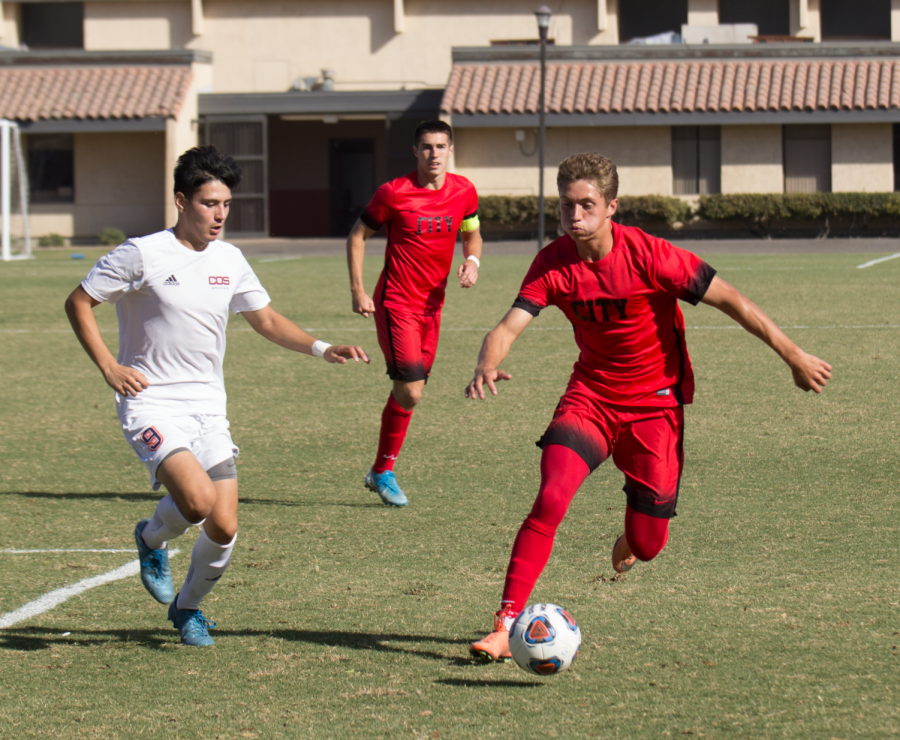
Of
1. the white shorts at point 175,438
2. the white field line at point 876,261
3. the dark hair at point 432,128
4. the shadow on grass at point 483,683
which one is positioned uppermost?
the dark hair at point 432,128

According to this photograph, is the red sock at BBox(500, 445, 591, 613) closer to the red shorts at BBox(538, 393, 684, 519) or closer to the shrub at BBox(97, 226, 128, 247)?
the red shorts at BBox(538, 393, 684, 519)

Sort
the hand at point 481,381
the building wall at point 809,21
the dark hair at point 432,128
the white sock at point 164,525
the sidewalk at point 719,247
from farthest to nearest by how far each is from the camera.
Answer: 1. the building wall at point 809,21
2. the sidewalk at point 719,247
3. the dark hair at point 432,128
4. the white sock at point 164,525
5. the hand at point 481,381

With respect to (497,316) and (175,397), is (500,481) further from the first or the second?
(497,316)

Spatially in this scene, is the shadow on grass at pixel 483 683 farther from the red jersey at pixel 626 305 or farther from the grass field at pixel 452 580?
the red jersey at pixel 626 305

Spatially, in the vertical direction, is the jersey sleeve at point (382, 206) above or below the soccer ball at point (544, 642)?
above

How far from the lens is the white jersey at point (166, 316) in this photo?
5.07 m

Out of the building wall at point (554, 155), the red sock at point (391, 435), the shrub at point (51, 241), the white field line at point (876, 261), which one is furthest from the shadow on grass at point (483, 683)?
the shrub at point (51, 241)

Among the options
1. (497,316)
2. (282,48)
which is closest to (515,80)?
(282,48)

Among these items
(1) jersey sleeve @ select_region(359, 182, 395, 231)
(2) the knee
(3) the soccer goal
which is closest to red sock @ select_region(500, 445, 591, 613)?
(2) the knee

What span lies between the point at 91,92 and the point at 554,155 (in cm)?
1478

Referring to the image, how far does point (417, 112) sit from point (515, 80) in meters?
3.40

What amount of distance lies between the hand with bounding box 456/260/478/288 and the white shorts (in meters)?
2.95

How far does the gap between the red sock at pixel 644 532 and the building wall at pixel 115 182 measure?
36.3 m

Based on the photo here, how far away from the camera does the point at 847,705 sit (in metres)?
4.11
